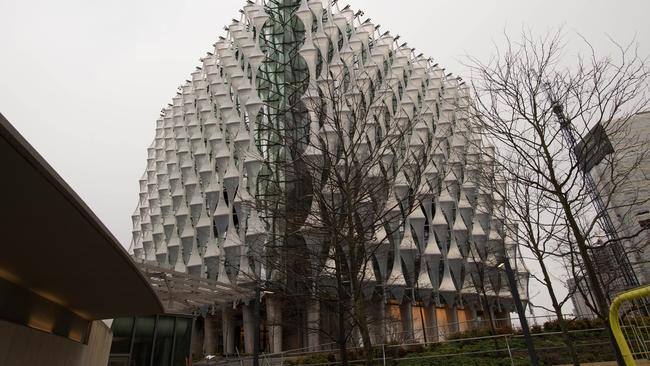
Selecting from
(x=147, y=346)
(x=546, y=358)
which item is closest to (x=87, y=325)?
(x=147, y=346)

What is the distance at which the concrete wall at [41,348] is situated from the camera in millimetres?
5430

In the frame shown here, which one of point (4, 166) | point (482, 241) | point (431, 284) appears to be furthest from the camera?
point (482, 241)

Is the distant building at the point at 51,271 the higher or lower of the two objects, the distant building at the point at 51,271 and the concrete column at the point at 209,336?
the lower

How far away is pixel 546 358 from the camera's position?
16734 mm

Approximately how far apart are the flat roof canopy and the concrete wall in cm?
44

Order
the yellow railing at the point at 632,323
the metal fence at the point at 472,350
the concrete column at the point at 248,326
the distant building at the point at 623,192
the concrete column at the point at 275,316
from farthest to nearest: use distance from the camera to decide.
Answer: the concrete column at the point at 248,326, the concrete column at the point at 275,316, the metal fence at the point at 472,350, the distant building at the point at 623,192, the yellow railing at the point at 632,323

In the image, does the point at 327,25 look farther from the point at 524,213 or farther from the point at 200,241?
the point at 524,213

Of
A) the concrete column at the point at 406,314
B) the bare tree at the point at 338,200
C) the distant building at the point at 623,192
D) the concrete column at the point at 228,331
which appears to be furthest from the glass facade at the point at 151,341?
the concrete column at the point at 406,314

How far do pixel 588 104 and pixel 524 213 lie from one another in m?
5.06

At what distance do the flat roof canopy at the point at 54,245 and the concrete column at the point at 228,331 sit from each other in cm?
3061

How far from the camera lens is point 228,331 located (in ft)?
122

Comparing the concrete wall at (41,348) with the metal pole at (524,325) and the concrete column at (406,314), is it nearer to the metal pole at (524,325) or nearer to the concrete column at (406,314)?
the metal pole at (524,325)

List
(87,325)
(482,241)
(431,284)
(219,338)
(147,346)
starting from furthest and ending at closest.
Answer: (219,338) → (482,241) → (431,284) → (147,346) → (87,325)

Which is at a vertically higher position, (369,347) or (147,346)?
(147,346)
